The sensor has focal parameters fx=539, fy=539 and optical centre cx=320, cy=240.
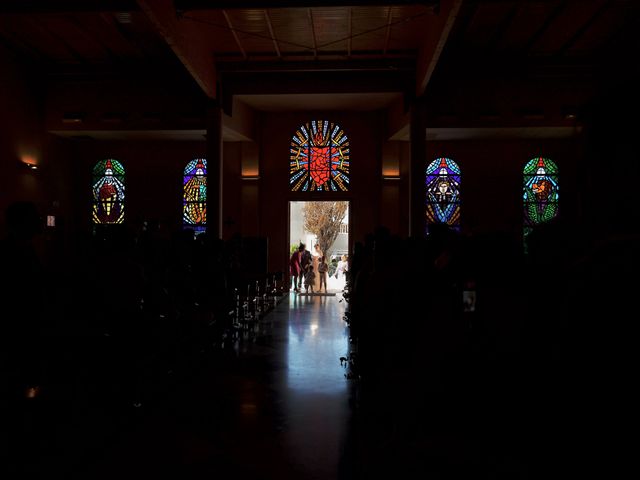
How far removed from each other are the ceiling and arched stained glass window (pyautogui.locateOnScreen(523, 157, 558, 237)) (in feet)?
8.64

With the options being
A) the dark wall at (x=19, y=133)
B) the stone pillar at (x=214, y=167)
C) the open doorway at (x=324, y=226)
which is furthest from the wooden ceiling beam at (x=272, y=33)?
the open doorway at (x=324, y=226)

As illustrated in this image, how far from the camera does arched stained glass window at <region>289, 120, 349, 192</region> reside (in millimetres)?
15703

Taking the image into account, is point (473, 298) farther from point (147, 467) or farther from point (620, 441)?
point (147, 467)

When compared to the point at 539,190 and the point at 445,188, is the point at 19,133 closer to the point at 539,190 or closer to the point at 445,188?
the point at 445,188

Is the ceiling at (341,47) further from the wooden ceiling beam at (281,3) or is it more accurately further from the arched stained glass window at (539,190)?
the arched stained glass window at (539,190)

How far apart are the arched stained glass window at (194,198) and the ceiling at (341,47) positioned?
2.89 m

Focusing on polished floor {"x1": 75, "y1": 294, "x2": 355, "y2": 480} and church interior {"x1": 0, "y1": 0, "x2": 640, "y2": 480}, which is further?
polished floor {"x1": 75, "y1": 294, "x2": 355, "y2": 480}

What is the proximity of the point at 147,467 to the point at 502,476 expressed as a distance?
2041 mm

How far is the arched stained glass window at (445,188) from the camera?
51.3 feet

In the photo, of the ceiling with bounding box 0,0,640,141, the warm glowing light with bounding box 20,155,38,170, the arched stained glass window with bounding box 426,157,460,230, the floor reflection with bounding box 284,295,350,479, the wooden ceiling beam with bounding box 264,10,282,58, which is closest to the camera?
the floor reflection with bounding box 284,295,350,479

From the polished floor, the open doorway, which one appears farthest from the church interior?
the open doorway

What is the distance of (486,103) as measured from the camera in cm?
1314

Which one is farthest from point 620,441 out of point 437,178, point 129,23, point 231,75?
point 437,178

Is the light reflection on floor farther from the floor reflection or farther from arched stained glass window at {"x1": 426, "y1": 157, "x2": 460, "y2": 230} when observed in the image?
arched stained glass window at {"x1": 426, "y1": 157, "x2": 460, "y2": 230}
